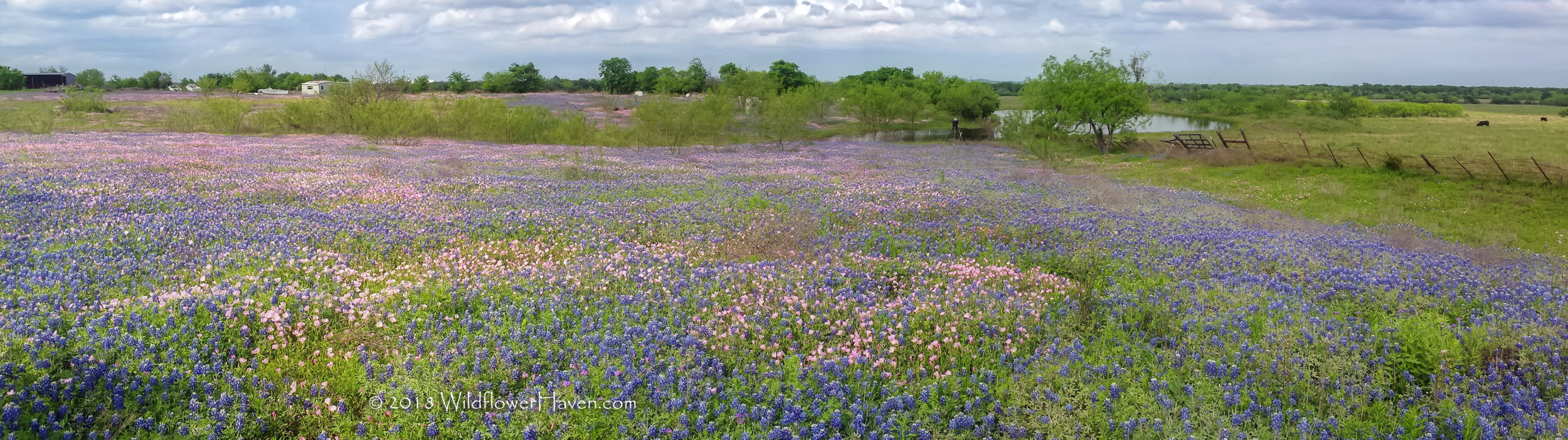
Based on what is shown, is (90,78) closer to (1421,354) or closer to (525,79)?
(525,79)

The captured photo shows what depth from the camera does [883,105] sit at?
7581 cm

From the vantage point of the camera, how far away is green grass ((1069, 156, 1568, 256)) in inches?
620

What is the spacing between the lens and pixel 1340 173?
24812 millimetres

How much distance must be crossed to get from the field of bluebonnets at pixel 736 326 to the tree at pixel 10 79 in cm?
10911

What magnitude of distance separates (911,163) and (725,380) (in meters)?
24.1

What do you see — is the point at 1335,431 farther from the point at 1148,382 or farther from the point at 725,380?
the point at 725,380

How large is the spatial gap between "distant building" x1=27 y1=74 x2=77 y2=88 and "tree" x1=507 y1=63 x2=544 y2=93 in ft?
179

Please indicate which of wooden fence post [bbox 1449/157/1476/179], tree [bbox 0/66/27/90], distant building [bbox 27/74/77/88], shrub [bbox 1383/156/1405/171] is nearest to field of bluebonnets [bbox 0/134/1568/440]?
wooden fence post [bbox 1449/157/1476/179]

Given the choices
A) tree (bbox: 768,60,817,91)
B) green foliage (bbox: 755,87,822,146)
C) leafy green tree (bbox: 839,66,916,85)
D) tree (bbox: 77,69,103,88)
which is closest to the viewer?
green foliage (bbox: 755,87,822,146)

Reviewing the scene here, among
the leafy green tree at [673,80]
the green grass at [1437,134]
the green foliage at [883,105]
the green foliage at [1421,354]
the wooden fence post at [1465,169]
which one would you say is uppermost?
the leafy green tree at [673,80]

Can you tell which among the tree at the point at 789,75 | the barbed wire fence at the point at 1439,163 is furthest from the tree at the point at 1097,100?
the tree at the point at 789,75

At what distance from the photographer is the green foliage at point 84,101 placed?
41.4 meters

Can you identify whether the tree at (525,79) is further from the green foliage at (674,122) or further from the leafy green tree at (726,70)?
Result: the green foliage at (674,122)

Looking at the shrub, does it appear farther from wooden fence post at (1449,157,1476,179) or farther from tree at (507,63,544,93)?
tree at (507,63,544,93)
